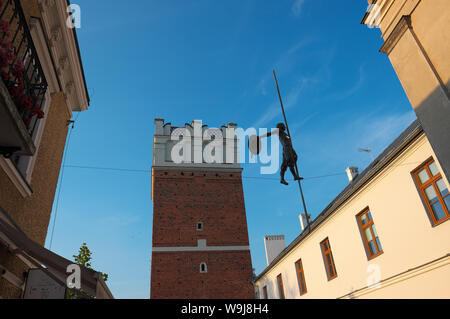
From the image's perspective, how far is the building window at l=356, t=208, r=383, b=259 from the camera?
11338 mm

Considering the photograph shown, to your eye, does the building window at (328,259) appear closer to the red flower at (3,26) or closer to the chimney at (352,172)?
the chimney at (352,172)

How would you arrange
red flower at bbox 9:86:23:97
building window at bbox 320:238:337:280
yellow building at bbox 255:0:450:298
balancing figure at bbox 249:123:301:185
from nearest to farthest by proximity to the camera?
red flower at bbox 9:86:23:97 → yellow building at bbox 255:0:450:298 → balancing figure at bbox 249:123:301:185 → building window at bbox 320:238:337:280

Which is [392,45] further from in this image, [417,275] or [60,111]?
[60,111]

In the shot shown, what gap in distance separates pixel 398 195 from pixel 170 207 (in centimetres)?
1880

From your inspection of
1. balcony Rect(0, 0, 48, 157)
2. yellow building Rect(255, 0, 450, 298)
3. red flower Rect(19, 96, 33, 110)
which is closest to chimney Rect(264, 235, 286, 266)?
yellow building Rect(255, 0, 450, 298)

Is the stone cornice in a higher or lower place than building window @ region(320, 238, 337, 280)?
higher

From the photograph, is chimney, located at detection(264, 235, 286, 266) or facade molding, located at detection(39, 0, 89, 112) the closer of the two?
facade molding, located at detection(39, 0, 89, 112)

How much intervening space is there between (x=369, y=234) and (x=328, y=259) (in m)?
3.21

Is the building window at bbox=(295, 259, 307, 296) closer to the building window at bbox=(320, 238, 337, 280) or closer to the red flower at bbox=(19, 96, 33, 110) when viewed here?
the building window at bbox=(320, 238, 337, 280)

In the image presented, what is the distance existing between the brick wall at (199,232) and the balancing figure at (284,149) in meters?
18.6

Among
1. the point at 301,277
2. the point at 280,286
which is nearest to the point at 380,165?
the point at 301,277

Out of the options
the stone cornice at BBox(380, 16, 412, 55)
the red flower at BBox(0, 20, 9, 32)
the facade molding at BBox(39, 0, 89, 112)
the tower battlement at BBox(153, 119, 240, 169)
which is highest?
the tower battlement at BBox(153, 119, 240, 169)

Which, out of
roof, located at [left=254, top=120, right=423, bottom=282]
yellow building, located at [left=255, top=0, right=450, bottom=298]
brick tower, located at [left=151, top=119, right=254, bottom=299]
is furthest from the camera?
brick tower, located at [left=151, top=119, right=254, bottom=299]
